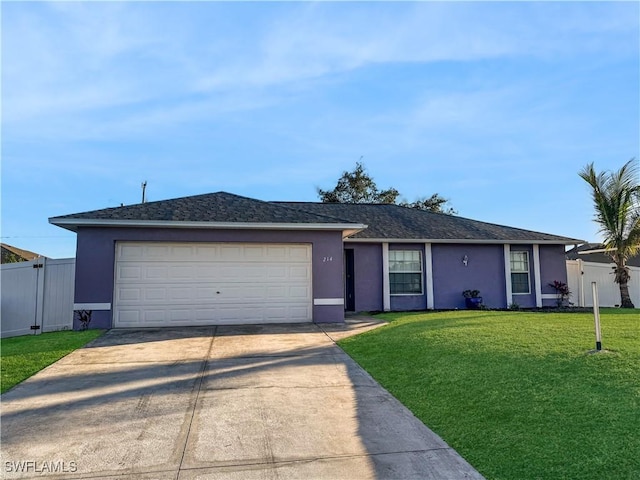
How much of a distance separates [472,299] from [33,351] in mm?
12369

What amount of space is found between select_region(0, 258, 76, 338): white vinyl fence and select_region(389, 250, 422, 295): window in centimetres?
970

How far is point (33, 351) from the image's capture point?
313 inches

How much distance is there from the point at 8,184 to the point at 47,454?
52.6 ft

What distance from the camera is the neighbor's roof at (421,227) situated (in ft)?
47.2

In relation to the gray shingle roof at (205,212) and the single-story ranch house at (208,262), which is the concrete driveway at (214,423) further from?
the gray shingle roof at (205,212)

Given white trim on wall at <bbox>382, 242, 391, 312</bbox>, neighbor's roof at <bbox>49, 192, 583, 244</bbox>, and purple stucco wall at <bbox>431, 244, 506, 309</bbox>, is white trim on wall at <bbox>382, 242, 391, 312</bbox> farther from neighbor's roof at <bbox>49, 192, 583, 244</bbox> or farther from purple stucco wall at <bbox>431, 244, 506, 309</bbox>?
purple stucco wall at <bbox>431, 244, 506, 309</bbox>

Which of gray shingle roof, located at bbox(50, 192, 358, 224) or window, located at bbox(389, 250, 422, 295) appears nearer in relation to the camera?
gray shingle roof, located at bbox(50, 192, 358, 224)

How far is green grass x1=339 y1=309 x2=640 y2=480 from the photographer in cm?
333

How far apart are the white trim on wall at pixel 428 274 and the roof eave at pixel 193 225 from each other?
3821mm

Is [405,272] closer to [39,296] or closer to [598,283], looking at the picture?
[598,283]

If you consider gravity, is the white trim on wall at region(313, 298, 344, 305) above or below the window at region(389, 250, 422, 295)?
below

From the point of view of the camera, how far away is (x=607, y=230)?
48.4 ft

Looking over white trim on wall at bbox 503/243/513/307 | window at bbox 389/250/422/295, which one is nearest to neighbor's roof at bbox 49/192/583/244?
white trim on wall at bbox 503/243/513/307

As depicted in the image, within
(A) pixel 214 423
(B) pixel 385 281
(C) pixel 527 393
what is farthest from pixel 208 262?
(C) pixel 527 393
